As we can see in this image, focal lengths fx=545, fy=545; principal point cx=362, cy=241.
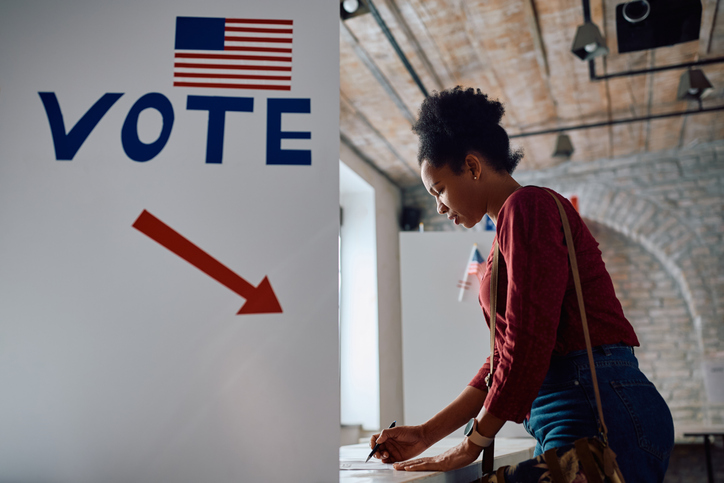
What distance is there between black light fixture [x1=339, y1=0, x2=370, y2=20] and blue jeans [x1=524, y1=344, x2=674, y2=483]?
2608 millimetres

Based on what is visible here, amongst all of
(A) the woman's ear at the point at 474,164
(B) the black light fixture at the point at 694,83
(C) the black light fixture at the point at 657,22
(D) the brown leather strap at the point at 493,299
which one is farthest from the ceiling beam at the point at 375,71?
(D) the brown leather strap at the point at 493,299

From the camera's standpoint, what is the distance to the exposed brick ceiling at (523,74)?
3.35 meters

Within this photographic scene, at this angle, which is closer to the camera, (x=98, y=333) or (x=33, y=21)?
(x=98, y=333)

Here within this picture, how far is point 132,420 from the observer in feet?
3.05

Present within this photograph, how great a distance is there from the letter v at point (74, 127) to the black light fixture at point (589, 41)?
2.91 meters

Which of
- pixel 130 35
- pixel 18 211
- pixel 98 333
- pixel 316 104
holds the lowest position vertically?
pixel 98 333

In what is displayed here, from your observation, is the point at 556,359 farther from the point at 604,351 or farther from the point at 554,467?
the point at 554,467

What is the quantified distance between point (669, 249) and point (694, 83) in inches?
75.7

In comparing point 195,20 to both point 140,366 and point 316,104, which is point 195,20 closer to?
point 316,104

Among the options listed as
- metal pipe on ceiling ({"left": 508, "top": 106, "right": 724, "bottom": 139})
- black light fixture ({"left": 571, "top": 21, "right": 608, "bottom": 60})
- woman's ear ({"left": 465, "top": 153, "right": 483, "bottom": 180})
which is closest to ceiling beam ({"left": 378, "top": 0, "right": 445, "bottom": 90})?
black light fixture ({"left": 571, "top": 21, "right": 608, "bottom": 60})

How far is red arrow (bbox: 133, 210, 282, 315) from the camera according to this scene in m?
0.96

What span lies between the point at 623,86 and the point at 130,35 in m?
4.10

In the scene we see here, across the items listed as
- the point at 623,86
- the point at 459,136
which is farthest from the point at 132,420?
the point at 623,86

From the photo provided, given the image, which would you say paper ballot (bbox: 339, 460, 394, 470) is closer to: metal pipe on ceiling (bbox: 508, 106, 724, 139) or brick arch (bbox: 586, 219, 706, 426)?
metal pipe on ceiling (bbox: 508, 106, 724, 139)
